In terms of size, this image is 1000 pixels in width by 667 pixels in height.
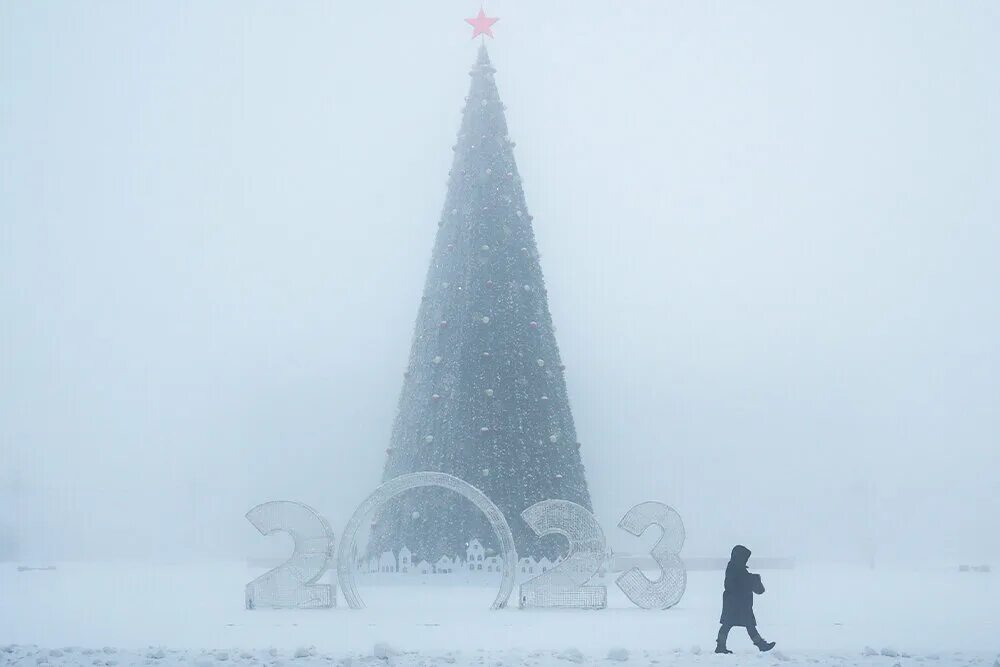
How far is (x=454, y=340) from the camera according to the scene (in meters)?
17.2

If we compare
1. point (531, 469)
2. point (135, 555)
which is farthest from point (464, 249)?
point (135, 555)

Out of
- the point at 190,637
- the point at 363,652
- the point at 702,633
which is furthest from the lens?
the point at 702,633

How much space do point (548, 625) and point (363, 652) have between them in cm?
296

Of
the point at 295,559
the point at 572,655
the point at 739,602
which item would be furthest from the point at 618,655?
the point at 295,559

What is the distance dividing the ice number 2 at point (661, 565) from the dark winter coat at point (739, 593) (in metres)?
2.97

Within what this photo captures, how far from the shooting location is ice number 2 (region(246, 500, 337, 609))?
47.4 feet

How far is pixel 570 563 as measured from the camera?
14.4m

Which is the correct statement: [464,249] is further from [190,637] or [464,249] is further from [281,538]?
[281,538]

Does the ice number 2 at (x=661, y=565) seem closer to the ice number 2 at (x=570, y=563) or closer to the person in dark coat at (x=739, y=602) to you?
the ice number 2 at (x=570, y=563)

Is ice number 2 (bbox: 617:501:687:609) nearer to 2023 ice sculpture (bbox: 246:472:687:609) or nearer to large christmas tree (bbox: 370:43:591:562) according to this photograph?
2023 ice sculpture (bbox: 246:472:687:609)

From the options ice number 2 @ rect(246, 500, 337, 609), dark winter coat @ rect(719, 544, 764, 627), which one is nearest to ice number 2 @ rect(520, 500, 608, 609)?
ice number 2 @ rect(246, 500, 337, 609)

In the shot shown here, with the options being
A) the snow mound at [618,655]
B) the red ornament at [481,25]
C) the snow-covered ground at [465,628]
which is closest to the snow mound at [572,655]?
the snow-covered ground at [465,628]

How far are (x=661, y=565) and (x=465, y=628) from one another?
3.30 m

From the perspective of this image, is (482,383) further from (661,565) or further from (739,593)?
(739,593)
